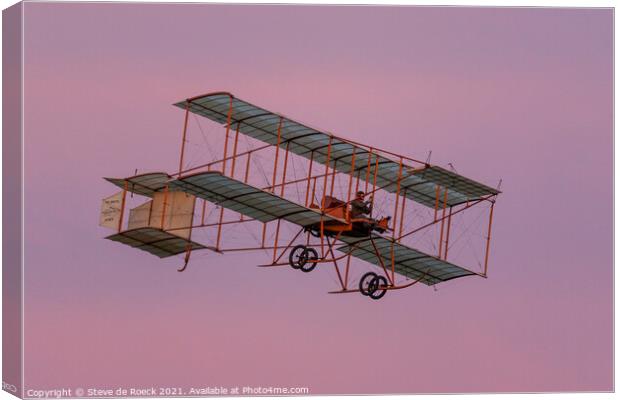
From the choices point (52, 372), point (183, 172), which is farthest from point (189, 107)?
point (52, 372)

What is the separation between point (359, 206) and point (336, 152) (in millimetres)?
1264

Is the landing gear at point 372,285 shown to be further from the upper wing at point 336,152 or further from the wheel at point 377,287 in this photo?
the upper wing at point 336,152

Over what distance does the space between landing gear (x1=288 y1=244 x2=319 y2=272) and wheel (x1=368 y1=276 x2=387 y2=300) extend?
1.14 metres

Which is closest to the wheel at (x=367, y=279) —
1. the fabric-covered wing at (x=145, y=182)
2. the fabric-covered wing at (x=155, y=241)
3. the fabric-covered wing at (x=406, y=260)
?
the fabric-covered wing at (x=406, y=260)

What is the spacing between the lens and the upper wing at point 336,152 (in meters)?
50.3

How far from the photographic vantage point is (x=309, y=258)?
50750 mm

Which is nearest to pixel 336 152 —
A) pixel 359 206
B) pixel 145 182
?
pixel 359 206

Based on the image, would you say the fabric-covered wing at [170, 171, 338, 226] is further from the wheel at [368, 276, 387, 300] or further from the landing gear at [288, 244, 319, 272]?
the wheel at [368, 276, 387, 300]

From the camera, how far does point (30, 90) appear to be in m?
50.6

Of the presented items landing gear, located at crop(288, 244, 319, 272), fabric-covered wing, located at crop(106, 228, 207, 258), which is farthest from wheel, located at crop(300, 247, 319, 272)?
fabric-covered wing, located at crop(106, 228, 207, 258)

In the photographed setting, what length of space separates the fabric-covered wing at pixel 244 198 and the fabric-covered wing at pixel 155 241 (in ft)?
3.03

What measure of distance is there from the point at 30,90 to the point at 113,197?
2463 mm

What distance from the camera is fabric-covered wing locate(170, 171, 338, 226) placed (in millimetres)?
48906

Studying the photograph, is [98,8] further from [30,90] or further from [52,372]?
[52,372]
